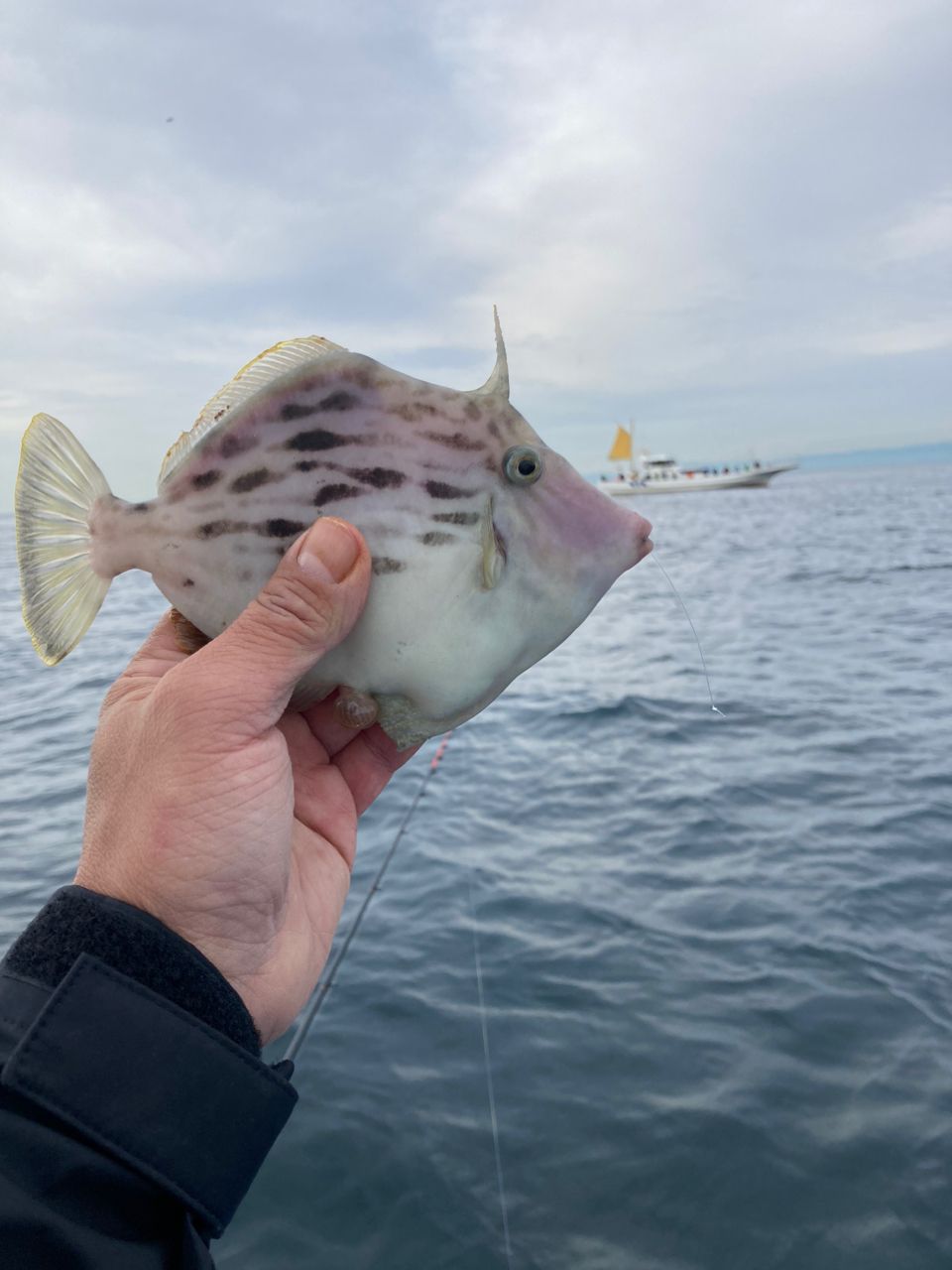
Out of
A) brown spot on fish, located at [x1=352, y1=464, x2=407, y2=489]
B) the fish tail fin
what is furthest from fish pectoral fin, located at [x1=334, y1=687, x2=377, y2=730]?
the fish tail fin

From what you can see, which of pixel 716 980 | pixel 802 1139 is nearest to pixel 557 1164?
pixel 802 1139

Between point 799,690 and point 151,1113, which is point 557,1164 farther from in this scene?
point 799,690

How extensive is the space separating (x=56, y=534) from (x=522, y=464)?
2.88ft

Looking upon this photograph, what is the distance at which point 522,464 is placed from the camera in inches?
67.6

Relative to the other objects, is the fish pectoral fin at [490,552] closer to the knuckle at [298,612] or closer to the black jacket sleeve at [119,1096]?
the knuckle at [298,612]

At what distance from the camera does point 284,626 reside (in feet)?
5.40

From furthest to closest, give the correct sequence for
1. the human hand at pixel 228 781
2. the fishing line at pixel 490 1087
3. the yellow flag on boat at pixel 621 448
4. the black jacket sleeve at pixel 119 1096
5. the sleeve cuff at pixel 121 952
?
the yellow flag on boat at pixel 621 448 → the fishing line at pixel 490 1087 → the human hand at pixel 228 781 → the sleeve cuff at pixel 121 952 → the black jacket sleeve at pixel 119 1096

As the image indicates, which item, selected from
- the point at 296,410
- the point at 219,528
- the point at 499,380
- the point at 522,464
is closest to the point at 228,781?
the point at 219,528

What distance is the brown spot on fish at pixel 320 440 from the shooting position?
170cm

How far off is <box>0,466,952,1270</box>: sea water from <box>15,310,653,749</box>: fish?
9.32 ft

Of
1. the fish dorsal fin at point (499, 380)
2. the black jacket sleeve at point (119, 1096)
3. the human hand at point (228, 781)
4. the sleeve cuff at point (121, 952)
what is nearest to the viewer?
the black jacket sleeve at point (119, 1096)

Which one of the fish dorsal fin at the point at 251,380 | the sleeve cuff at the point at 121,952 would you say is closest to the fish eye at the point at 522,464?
the fish dorsal fin at the point at 251,380

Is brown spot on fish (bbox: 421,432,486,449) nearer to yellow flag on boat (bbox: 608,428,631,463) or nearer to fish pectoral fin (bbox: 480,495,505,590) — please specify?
fish pectoral fin (bbox: 480,495,505,590)

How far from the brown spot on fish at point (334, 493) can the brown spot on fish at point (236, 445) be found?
152 millimetres
